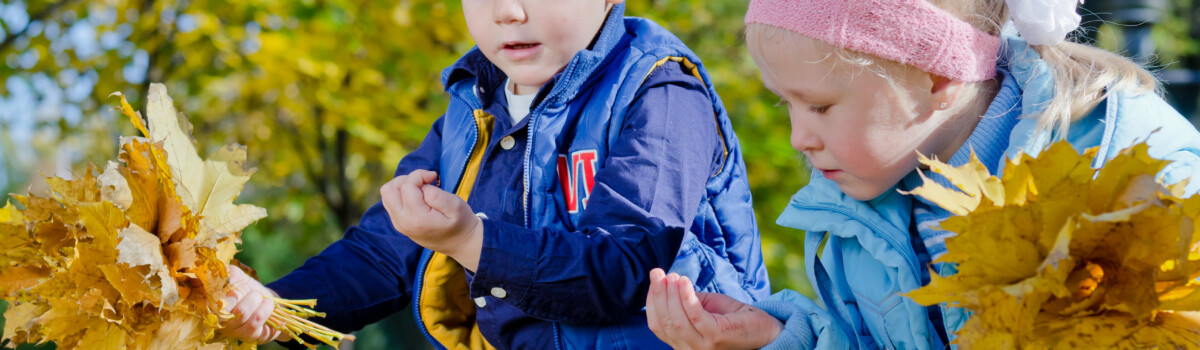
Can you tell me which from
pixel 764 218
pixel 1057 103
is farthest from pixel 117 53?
pixel 1057 103

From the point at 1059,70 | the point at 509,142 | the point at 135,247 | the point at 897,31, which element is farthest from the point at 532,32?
the point at 1059,70

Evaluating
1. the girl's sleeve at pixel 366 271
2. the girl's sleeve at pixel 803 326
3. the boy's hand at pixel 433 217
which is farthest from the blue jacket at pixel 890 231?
the girl's sleeve at pixel 366 271

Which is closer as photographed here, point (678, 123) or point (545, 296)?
point (545, 296)

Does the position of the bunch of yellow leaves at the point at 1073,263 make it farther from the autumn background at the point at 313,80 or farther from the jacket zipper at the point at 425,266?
the autumn background at the point at 313,80

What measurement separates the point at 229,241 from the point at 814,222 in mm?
1056

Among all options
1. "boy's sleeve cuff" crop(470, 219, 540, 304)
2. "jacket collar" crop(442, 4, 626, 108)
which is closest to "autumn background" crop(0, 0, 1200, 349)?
"jacket collar" crop(442, 4, 626, 108)

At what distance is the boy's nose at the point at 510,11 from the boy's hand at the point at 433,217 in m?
0.39

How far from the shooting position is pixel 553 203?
1.93 metres

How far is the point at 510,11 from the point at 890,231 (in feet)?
2.68

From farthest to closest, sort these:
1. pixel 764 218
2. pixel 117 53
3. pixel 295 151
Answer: pixel 295 151
pixel 117 53
pixel 764 218

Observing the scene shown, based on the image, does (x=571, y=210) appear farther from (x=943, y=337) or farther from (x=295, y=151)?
(x=295, y=151)

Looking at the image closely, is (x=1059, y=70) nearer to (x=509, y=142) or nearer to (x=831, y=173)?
(x=831, y=173)

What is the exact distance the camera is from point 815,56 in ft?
5.49

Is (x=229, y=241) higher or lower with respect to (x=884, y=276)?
higher
